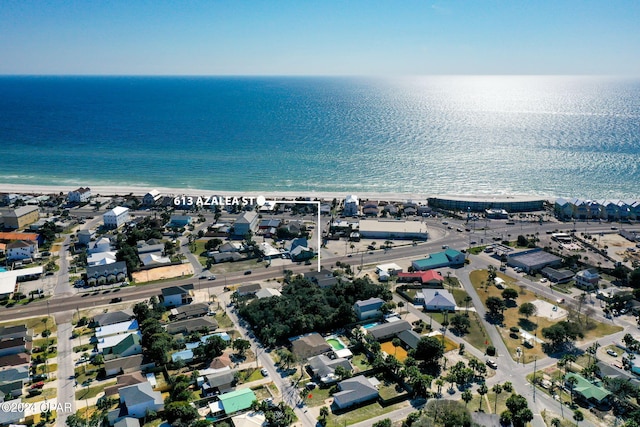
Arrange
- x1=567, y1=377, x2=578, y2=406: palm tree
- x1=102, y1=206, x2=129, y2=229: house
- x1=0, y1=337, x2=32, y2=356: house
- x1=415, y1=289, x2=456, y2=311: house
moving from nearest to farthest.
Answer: x1=567, y1=377, x2=578, y2=406: palm tree
x1=0, y1=337, x2=32, y2=356: house
x1=415, y1=289, x2=456, y2=311: house
x1=102, y1=206, x2=129, y2=229: house

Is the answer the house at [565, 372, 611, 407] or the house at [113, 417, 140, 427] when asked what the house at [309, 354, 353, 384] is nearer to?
the house at [113, 417, 140, 427]

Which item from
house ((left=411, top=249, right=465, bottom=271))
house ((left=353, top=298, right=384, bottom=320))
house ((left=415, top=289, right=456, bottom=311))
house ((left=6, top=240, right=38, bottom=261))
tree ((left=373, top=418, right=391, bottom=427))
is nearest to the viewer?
tree ((left=373, top=418, right=391, bottom=427))

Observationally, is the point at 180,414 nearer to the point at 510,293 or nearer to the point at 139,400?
the point at 139,400

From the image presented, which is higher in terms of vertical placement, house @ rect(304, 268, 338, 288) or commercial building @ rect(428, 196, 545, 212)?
commercial building @ rect(428, 196, 545, 212)

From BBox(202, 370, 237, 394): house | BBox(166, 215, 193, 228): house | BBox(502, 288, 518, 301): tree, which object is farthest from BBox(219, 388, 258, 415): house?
BBox(166, 215, 193, 228): house

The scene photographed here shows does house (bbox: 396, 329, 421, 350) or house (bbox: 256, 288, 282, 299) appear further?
house (bbox: 256, 288, 282, 299)

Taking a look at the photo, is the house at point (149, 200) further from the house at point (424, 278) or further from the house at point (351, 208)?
the house at point (424, 278)
